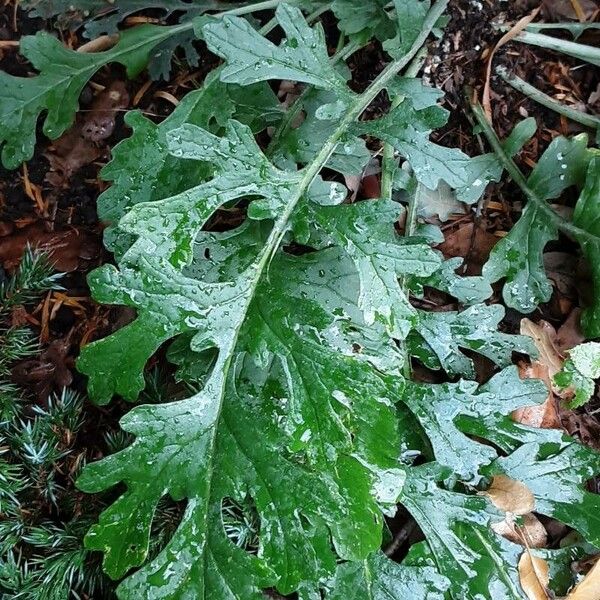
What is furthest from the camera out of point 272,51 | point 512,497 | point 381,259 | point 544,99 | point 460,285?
point 544,99

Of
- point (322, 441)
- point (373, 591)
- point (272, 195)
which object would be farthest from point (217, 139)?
point (373, 591)

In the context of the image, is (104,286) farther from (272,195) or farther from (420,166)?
(420,166)

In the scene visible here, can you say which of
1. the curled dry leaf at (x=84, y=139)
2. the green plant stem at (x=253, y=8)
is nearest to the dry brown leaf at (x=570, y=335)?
the green plant stem at (x=253, y=8)

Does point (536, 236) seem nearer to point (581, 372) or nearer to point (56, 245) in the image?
point (581, 372)

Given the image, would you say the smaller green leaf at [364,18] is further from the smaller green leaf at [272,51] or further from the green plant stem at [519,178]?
the green plant stem at [519,178]

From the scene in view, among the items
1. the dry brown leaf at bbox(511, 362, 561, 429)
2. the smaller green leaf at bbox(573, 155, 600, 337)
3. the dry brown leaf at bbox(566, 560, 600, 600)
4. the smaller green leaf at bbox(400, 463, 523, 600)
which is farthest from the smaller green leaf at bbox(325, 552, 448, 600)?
the smaller green leaf at bbox(573, 155, 600, 337)

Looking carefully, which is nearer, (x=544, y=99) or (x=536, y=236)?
(x=536, y=236)

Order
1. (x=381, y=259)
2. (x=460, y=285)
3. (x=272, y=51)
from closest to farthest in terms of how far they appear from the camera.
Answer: (x=381, y=259), (x=272, y=51), (x=460, y=285)

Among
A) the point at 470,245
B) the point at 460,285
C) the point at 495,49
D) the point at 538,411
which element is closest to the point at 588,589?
the point at 538,411
